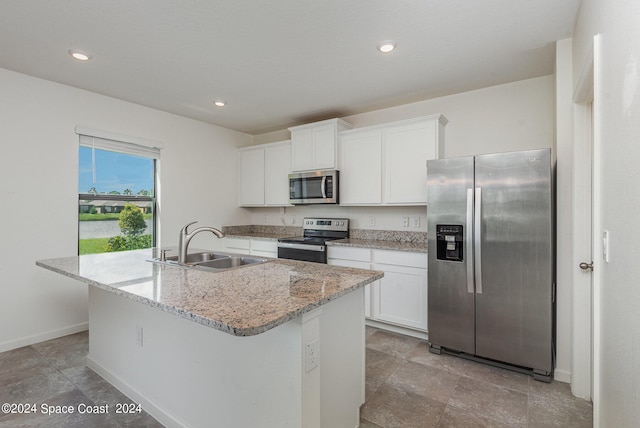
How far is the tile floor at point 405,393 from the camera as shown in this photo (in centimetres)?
184

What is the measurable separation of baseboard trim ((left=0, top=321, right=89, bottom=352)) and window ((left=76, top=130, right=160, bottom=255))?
30.2 inches

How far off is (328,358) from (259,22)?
212cm

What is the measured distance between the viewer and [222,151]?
4.70m

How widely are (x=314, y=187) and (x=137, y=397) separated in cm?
273

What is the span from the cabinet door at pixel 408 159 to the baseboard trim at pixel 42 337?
11.6ft

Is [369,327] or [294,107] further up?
[294,107]

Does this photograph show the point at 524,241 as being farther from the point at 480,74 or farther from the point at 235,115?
the point at 235,115

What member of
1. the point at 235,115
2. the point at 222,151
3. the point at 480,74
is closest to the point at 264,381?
the point at 480,74

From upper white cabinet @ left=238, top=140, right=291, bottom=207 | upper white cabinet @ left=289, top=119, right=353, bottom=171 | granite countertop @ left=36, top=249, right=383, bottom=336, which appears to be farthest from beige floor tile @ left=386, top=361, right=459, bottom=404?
upper white cabinet @ left=238, top=140, right=291, bottom=207

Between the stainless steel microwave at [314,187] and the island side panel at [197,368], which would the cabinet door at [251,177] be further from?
the island side panel at [197,368]

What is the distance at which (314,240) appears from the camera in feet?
12.7

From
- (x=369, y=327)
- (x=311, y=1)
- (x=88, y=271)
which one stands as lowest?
(x=369, y=327)

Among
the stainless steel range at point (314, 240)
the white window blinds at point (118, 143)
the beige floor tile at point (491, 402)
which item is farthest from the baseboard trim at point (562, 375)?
the white window blinds at point (118, 143)

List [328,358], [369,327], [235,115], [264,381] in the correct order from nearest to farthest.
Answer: [264,381] → [328,358] → [369,327] → [235,115]
